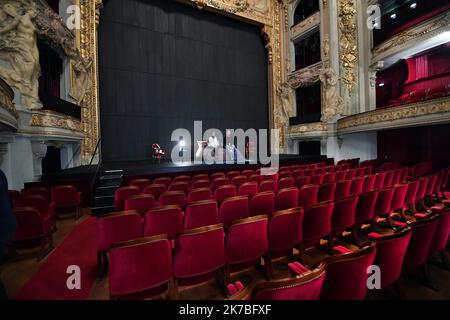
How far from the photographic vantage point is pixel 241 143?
1054 cm

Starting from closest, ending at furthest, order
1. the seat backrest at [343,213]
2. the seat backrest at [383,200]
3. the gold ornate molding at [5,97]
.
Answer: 1. the seat backrest at [343,213]
2. the seat backrest at [383,200]
3. the gold ornate molding at [5,97]

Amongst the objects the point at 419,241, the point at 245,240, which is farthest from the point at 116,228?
the point at 419,241

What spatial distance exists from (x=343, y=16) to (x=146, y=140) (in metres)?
9.53

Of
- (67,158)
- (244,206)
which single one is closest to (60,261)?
(244,206)

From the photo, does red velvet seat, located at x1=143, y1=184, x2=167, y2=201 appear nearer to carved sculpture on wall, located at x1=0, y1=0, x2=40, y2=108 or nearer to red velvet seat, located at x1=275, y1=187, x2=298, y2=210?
red velvet seat, located at x1=275, y1=187, x2=298, y2=210

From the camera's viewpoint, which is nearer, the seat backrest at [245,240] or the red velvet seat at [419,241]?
the red velvet seat at [419,241]

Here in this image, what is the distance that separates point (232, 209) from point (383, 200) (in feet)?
6.78

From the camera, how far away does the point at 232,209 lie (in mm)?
2531

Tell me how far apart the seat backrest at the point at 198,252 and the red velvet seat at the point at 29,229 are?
1773 millimetres

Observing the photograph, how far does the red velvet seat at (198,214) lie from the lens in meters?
2.35

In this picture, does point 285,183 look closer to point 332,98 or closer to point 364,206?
point 364,206

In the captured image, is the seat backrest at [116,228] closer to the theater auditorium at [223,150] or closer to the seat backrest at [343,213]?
the theater auditorium at [223,150]

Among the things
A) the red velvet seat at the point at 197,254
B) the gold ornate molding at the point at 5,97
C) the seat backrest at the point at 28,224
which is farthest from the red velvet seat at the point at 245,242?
the gold ornate molding at the point at 5,97

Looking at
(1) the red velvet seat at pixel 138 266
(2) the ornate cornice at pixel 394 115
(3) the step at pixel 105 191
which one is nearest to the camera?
(1) the red velvet seat at pixel 138 266
